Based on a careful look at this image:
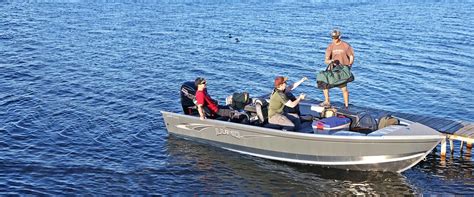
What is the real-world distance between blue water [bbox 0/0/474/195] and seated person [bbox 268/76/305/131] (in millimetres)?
1182

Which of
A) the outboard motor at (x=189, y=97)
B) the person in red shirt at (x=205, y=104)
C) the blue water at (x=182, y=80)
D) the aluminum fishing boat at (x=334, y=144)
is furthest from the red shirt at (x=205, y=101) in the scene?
the blue water at (x=182, y=80)

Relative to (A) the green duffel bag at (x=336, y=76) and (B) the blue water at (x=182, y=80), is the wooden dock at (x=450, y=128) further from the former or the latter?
(A) the green duffel bag at (x=336, y=76)

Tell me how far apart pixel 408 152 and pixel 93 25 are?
27.1 metres

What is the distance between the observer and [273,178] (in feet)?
46.8

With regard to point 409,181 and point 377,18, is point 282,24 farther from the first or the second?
point 409,181

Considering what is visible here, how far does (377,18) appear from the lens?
39.8 metres

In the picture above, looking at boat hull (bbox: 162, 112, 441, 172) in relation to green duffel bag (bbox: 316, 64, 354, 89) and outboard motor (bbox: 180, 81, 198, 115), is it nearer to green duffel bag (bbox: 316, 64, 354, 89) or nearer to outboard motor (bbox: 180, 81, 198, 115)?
outboard motor (bbox: 180, 81, 198, 115)

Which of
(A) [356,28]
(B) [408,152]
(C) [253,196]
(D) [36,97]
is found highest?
(A) [356,28]

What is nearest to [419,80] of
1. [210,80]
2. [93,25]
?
[210,80]

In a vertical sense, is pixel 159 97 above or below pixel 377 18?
below

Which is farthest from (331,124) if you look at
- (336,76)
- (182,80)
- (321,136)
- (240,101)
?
(182,80)

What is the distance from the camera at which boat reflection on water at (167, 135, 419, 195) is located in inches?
535

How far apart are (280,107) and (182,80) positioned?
31.9 ft

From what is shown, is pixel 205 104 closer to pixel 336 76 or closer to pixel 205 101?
pixel 205 101
